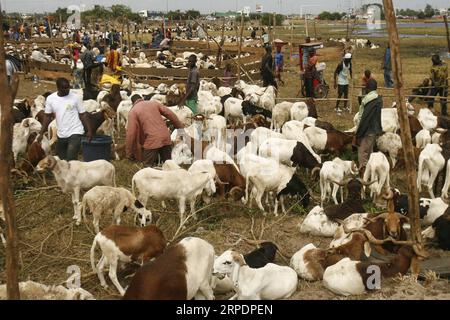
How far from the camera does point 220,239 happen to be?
7.95 meters

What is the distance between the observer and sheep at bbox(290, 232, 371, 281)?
22.6ft

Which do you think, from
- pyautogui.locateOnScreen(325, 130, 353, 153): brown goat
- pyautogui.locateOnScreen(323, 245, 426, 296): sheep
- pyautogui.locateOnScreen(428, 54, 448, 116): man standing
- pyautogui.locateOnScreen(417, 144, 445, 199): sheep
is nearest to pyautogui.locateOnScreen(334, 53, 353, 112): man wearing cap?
pyautogui.locateOnScreen(428, 54, 448, 116): man standing

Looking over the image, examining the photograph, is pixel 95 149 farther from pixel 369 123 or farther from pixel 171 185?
pixel 369 123

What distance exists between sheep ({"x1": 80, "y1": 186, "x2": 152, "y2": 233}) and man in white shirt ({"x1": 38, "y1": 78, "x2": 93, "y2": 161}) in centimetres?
175

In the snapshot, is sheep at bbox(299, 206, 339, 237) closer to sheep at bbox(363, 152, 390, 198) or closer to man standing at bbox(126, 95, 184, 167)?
sheep at bbox(363, 152, 390, 198)

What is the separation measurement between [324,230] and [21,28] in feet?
103

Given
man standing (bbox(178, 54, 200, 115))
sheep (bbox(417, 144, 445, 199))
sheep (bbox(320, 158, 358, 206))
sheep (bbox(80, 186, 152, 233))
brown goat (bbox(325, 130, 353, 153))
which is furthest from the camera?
man standing (bbox(178, 54, 200, 115))

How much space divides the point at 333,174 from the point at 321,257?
8.79 feet

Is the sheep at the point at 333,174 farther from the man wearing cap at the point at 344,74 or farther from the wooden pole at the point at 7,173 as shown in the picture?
the man wearing cap at the point at 344,74

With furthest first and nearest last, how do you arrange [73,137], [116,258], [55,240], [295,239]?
1. [73,137]
2. [295,239]
3. [55,240]
4. [116,258]

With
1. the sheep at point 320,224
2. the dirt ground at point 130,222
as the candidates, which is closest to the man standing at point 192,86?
the dirt ground at point 130,222
